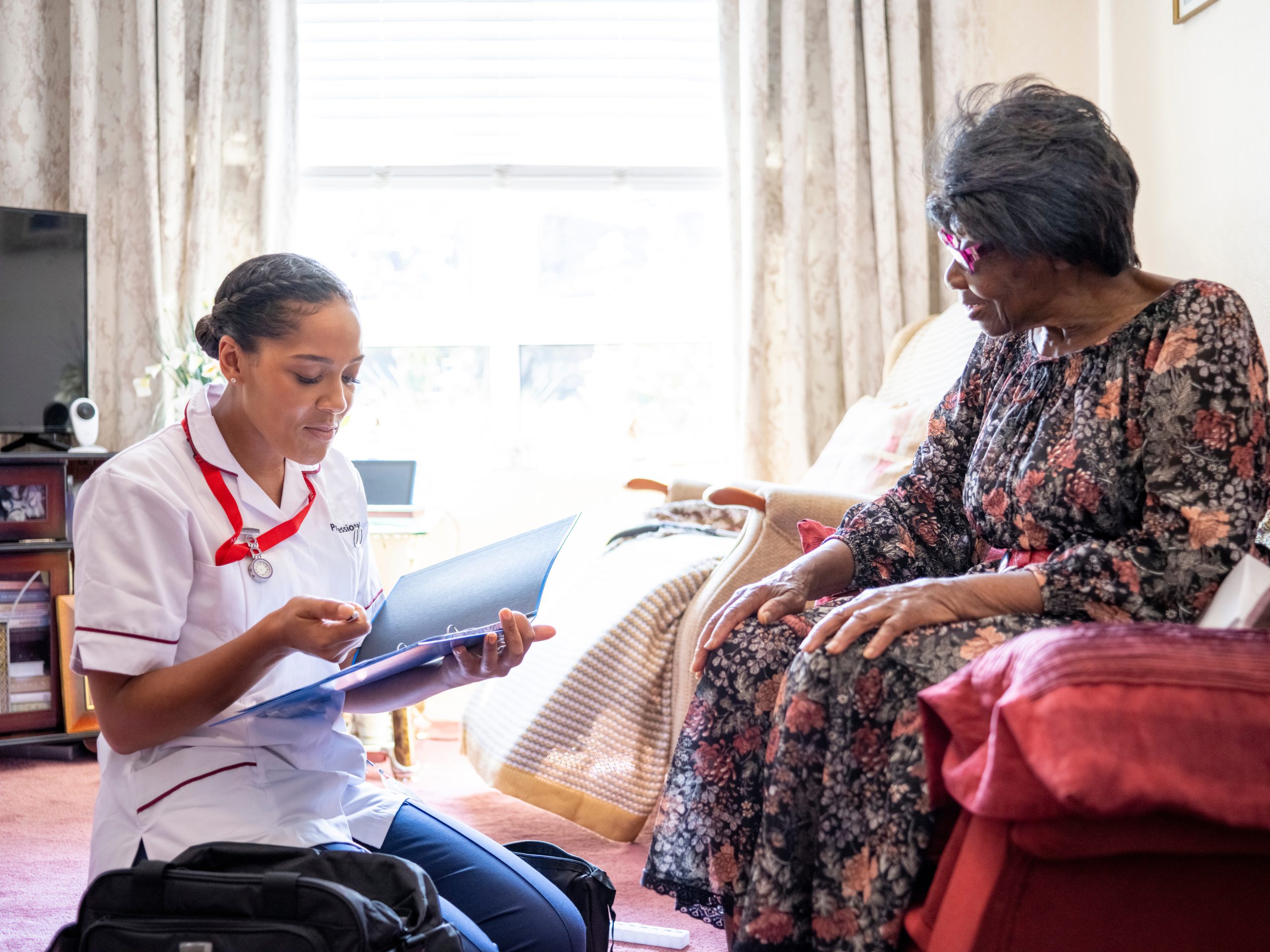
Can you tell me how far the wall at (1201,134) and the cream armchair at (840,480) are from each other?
53 cm

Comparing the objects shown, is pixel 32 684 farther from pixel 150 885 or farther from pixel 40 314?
pixel 150 885

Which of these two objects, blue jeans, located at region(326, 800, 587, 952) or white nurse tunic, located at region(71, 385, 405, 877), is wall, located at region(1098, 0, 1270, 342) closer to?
blue jeans, located at region(326, 800, 587, 952)

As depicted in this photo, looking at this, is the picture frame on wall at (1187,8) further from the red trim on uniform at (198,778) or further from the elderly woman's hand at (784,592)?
the red trim on uniform at (198,778)

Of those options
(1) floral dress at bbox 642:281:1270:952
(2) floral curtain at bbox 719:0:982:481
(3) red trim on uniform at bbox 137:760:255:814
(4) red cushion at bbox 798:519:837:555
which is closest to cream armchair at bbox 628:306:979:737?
(2) floral curtain at bbox 719:0:982:481

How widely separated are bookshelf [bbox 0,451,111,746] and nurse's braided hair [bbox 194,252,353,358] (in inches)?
72.2

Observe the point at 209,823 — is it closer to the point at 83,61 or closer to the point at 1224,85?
the point at 1224,85

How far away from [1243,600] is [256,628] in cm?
96

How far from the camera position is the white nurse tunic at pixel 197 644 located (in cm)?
107

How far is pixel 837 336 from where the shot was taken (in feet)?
10.9

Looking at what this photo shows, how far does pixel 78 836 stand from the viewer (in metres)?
2.27

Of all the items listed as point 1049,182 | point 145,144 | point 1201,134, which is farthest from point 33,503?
point 1201,134

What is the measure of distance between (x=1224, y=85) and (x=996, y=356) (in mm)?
1318

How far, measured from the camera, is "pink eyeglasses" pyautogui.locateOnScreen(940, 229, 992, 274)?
4.38 ft

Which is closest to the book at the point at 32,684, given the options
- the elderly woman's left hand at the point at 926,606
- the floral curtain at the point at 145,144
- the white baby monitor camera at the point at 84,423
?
the white baby monitor camera at the point at 84,423
